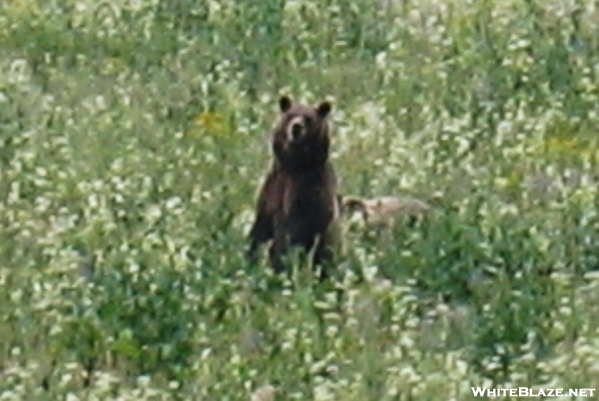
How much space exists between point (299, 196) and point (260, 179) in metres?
1.63

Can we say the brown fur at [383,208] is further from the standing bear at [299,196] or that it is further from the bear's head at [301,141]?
the bear's head at [301,141]

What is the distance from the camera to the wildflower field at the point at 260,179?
13172 mm

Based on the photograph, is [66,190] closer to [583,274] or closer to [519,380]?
[583,274]

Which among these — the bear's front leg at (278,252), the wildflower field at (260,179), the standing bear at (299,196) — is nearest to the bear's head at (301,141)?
the standing bear at (299,196)

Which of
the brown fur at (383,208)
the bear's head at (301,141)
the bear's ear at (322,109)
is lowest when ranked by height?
the brown fur at (383,208)

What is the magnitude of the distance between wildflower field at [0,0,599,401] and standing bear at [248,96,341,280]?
0.67ft

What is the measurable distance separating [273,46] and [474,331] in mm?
7248

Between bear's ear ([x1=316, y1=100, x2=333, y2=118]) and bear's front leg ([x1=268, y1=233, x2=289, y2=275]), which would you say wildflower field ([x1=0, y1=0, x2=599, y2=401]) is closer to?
bear's front leg ([x1=268, y1=233, x2=289, y2=275])

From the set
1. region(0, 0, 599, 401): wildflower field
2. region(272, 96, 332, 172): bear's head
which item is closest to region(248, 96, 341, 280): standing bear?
region(272, 96, 332, 172): bear's head

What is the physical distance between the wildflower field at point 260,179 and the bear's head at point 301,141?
1.84ft

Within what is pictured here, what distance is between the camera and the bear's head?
15062 mm

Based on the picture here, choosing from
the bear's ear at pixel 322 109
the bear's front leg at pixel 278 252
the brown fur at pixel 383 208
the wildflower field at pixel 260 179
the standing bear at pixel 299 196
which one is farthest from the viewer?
the brown fur at pixel 383 208

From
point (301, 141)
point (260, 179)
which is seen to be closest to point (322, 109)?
point (301, 141)

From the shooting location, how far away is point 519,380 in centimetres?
1275
